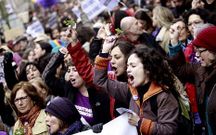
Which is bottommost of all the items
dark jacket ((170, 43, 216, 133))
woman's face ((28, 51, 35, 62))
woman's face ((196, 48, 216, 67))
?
woman's face ((28, 51, 35, 62))

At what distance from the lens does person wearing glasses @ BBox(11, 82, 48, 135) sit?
5551mm

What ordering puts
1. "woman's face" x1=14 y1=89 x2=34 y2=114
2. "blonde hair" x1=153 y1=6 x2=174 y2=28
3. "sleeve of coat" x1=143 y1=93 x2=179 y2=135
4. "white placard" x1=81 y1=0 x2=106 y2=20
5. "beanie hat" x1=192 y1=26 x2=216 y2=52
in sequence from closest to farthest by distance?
"sleeve of coat" x1=143 y1=93 x2=179 y2=135
"beanie hat" x1=192 y1=26 x2=216 y2=52
"woman's face" x1=14 y1=89 x2=34 y2=114
"blonde hair" x1=153 y1=6 x2=174 y2=28
"white placard" x1=81 y1=0 x2=106 y2=20

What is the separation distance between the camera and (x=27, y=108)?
568cm

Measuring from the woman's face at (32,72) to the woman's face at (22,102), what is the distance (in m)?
1.67

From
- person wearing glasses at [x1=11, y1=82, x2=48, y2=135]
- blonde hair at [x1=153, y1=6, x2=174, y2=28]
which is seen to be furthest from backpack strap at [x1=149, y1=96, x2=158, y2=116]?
blonde hair at [x1=153, y1=6, x2=174, y2=28]

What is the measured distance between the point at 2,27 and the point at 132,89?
12.3 metres

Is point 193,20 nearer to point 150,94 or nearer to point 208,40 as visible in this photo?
point 208,40

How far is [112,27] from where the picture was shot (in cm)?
712

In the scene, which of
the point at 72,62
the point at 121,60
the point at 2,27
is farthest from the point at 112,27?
the point at 2,27

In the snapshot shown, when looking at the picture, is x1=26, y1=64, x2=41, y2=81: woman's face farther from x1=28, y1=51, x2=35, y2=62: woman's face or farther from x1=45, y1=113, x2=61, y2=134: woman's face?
x1=45, y1=113, x2=61, y2=134: woman's face

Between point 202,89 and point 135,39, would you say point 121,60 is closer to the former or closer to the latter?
point 202,89

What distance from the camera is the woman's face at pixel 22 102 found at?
18.6ft

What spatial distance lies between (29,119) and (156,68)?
68.9 inches

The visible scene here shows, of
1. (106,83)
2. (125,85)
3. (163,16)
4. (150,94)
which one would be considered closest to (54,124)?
(106,83)
